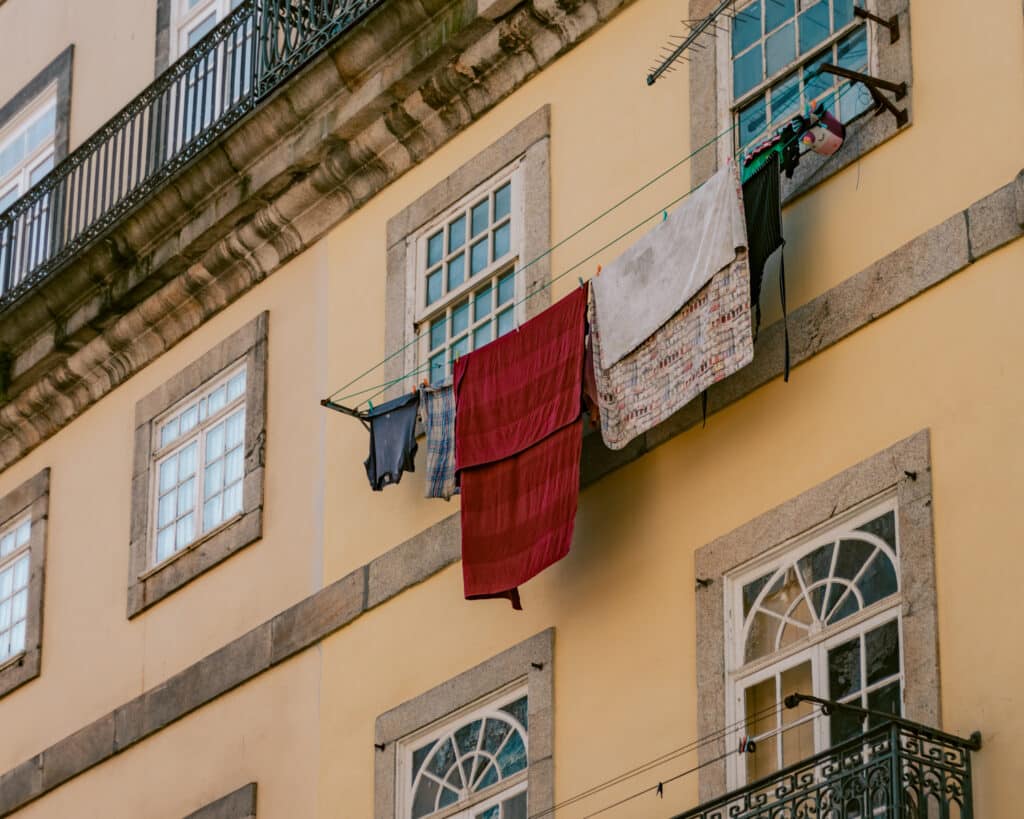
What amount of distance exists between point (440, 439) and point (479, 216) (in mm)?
1407

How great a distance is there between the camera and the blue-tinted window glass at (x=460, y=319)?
14.9 meters

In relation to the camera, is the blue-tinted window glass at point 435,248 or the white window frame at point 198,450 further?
the white window frame at point 198,450

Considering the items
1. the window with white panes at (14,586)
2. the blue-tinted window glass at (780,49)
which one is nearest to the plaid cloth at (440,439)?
the blue-tinted window glass at (780,49)

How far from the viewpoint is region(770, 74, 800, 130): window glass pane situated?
43.5 feet

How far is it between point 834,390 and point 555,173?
264cm

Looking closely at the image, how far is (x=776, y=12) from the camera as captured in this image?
44.5 ft

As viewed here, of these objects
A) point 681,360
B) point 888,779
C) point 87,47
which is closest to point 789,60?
point 681,360

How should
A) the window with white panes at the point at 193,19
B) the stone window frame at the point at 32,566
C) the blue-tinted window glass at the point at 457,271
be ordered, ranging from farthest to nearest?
the window with white panes at the point at 193,19
the stone window frame at the point at 32,566
the blue-tinted window glass at the point at 457,271

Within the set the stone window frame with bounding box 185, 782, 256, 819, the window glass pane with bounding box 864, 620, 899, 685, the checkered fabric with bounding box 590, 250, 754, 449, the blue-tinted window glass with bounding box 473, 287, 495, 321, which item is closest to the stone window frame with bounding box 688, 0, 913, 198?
the checkered fabric with bounding box 590, 250, 754, 449

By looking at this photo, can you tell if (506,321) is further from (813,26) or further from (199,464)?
(199,464)

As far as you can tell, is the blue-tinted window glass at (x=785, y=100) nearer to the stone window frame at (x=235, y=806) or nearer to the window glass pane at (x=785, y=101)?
the window glass pane at (x=785, y=101)

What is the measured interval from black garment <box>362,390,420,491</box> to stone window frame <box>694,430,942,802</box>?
6.98 feet

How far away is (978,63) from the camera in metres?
12.3

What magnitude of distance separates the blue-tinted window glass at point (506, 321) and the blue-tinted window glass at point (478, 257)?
0.35 m
